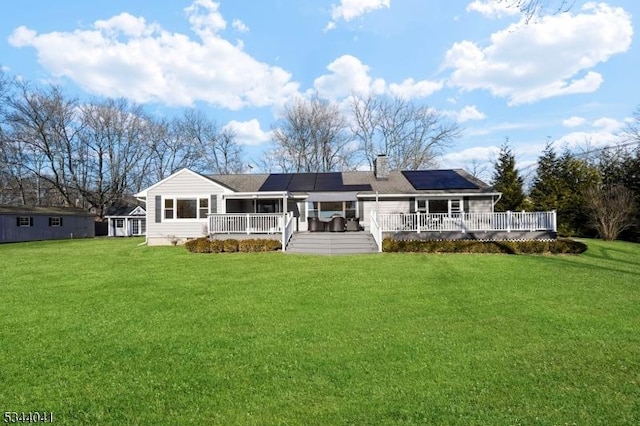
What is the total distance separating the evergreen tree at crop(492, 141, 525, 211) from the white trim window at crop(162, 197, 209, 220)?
65.8 feet

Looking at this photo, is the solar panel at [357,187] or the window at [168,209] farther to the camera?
the solar panel at [357,187]

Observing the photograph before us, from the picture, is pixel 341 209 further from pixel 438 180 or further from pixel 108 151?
pixel 108 151

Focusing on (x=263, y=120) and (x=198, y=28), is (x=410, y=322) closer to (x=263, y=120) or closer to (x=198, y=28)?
(x=198, y=28)

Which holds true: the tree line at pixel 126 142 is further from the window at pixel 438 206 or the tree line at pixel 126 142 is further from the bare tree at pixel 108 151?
the window at pixel 438 206

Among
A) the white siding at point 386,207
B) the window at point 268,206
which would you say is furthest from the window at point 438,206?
the window at point 268,206

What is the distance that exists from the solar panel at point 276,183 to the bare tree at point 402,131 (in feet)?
54.4

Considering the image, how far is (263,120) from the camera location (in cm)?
3875

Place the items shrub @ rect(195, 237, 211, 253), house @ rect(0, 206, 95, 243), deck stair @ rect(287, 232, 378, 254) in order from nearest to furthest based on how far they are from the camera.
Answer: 1. deck stair @ rect(287, 232, 378, 254)
2. shrub @ rect(195, 237, 211, 253)
3. house @ rect(0, 206, 95, 243)

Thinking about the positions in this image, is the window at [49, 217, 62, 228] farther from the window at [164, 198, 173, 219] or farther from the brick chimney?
the brick chimney

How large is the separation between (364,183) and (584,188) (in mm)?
14827

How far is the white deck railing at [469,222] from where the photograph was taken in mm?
16875

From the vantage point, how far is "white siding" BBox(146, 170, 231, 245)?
1939 cm

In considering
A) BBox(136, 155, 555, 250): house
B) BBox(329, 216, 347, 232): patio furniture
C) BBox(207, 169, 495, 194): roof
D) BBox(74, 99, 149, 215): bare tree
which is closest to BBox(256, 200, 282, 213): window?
BBox(136, 155, 555, 250): house

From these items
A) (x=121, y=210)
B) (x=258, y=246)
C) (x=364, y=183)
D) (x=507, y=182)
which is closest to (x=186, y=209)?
(x=258, y=246)
